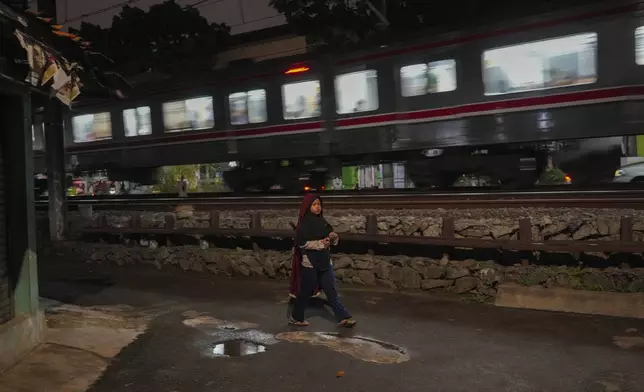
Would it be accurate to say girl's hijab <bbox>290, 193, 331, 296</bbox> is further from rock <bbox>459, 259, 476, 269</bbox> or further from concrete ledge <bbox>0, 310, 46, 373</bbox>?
concrete ledge <bbox>0, 310, 46, 373</bbox>

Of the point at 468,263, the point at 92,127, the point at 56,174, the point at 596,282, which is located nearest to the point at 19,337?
the point at 468,263

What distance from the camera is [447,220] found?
25.1 feet

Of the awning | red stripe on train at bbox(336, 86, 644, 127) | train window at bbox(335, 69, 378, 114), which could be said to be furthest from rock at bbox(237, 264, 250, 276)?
train window at bbox(335, 69, 378, 114)

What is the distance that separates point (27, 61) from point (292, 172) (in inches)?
403

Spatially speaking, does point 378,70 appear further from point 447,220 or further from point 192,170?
point 192,170

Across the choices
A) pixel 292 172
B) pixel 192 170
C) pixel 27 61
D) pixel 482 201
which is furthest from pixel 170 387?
pixel 192 170

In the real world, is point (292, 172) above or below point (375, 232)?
above

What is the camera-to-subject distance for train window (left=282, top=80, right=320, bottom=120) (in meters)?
13.4

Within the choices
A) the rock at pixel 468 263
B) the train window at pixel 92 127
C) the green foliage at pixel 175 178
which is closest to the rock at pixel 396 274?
the rock at pixel 468 263

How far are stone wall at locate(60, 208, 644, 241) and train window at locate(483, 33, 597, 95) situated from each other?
9.32 feet

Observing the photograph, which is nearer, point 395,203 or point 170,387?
point 170,387

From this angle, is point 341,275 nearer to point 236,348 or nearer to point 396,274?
point 396,274

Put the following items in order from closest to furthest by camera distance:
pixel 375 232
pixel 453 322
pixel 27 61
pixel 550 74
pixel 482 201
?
pixel 27 61
pixel 453 322
pixel 375 232
pixel 482 201
pixel 550 74

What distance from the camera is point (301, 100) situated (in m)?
13.6
